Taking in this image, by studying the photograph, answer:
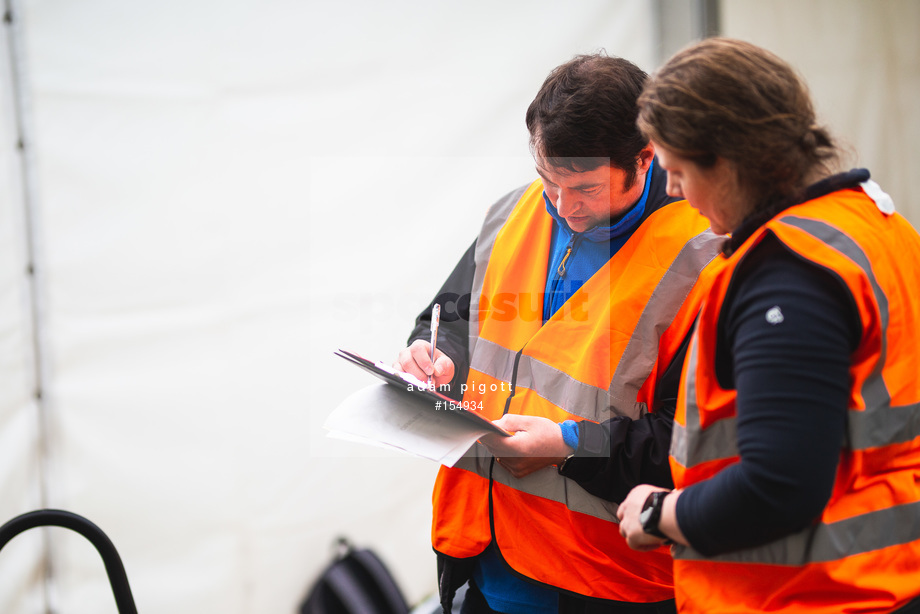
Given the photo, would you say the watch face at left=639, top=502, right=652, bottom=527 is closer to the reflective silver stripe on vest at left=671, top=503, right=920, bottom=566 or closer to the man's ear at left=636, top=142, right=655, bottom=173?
the reflective silver stripe on vest at left=671, top=503, right=920, bottom=566

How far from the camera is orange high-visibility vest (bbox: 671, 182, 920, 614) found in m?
0.65

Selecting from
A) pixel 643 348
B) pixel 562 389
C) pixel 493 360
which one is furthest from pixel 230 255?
pixel 643 348

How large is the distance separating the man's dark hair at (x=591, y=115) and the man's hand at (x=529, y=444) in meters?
0.40

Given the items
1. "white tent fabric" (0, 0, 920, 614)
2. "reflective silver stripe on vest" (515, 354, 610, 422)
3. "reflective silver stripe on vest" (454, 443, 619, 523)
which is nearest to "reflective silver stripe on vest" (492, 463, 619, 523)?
"reflective silver stripe on vest" (454, 443, 619, 523)

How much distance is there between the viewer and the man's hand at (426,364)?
118cm

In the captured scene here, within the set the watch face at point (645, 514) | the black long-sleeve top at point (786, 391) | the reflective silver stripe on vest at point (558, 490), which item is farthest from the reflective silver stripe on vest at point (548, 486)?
the black long-sleeve top at point (786, 391)

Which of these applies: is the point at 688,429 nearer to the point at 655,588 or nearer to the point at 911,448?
the point at 911,448

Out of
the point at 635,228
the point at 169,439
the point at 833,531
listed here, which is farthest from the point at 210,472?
the point at 833,531

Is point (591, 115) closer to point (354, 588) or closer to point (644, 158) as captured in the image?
point (644, 158)

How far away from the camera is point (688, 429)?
Result: 0.75 metres

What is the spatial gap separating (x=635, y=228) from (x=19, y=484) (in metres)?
1.24

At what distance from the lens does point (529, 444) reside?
0.97 m

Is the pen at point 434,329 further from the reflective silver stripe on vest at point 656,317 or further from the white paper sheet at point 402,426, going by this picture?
the reflective silver stripe on vest at point 656,317

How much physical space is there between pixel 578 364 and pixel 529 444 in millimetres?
152
